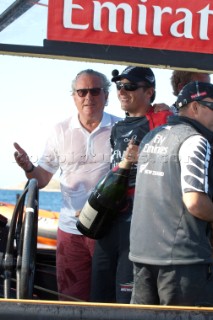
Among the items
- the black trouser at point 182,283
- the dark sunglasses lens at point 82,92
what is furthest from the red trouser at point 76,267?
the black trouser at point 182,283

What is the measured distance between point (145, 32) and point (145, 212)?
80 centimetres

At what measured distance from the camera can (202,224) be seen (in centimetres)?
331

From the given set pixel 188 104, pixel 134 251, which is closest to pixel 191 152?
pixel 188 104

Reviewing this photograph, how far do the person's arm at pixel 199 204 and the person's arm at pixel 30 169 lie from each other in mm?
1425

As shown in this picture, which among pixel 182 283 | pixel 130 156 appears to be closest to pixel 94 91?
pixel 130 156

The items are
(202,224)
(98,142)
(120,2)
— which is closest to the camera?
(120,2)

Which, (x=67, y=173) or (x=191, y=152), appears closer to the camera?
(x=191, y=152)

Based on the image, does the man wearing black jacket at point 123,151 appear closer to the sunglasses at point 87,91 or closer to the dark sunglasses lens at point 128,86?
the dark sunglasses lens at point 128,86

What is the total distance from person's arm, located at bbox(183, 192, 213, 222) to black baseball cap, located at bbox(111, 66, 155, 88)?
1.09 m

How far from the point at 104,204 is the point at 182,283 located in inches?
32.9

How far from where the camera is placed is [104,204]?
4.01m

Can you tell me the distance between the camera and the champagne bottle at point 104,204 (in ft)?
13.0

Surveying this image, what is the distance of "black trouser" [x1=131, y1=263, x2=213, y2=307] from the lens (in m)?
3.30

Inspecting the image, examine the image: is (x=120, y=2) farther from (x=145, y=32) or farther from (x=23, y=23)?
(x=23, y=23)
